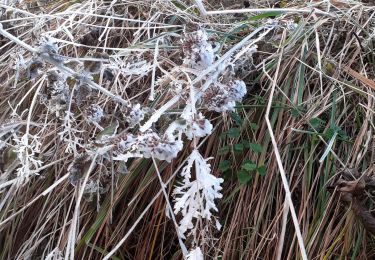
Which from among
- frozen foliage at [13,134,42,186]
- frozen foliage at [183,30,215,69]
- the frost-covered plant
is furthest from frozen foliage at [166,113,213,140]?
frozen foliage at [13,134,42,186]

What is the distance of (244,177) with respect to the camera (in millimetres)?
999

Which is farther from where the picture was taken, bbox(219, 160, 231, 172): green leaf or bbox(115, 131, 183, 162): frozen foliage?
bbox(219, 160, 231, 172): green leaf

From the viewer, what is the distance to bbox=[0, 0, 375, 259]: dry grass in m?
0.96

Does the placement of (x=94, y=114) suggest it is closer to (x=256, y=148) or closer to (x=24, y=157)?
(x=24, y=157)

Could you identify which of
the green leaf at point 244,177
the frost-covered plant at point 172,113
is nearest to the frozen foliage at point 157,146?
the frost-covered plant at point 172,113

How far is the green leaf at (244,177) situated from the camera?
1.00 meters

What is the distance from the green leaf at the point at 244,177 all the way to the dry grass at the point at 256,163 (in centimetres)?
1

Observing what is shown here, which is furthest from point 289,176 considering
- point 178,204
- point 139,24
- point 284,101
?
point 139,24

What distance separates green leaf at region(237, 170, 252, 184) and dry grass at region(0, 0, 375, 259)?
0.5 inches

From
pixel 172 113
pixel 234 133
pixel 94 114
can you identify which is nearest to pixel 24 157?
pixel 94 114

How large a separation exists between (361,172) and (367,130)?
0.09 m

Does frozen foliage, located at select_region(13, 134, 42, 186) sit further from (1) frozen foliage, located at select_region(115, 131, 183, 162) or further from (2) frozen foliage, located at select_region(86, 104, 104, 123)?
(1) frozen foliage, located at select_region(115, 131, 183, 162)

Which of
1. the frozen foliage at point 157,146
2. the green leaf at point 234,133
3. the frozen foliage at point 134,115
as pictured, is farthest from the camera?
the green leaf at point 234,133

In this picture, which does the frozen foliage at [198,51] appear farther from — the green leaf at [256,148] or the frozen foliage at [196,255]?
the frozen foliage at [196,255]
